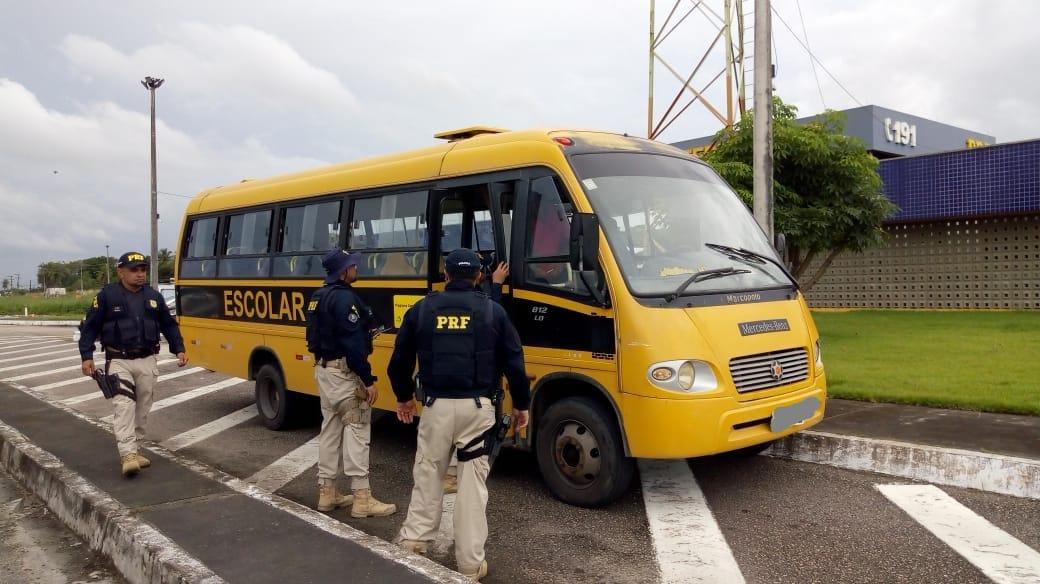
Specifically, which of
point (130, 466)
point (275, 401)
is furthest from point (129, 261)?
point (275, 401)

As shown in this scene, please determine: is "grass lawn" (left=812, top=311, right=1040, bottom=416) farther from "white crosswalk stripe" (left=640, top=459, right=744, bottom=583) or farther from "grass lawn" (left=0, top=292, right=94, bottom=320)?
"grass lawn" (left=0, top=292, right=94, bottom=320)

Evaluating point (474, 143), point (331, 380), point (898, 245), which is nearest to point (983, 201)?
point (898, 245)

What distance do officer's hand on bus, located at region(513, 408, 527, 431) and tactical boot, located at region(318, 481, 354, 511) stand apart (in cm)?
173

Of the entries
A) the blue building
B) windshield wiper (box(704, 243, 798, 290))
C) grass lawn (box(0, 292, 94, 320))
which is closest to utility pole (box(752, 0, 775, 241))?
windshield wiper (box(704, 243, 798, 290))

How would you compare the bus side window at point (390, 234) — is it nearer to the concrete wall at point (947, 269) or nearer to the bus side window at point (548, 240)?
the bus side window at point (548, 240)

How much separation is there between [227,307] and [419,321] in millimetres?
5414

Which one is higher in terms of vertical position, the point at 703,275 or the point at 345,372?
the point at 703,275

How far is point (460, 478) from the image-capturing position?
425 centimetres

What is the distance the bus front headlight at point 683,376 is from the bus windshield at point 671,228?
0.47 metres

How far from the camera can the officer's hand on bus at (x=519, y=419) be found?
441 cm

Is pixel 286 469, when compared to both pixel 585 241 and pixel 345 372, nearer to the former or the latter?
pixel 345 372

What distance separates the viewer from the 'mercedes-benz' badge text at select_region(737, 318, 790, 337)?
525cm

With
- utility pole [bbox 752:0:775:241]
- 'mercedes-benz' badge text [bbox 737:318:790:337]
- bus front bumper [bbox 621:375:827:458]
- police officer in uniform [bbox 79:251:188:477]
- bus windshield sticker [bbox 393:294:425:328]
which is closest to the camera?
bus front bumper [bbox 621:375:827:458]

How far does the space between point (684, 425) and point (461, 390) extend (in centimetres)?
151
